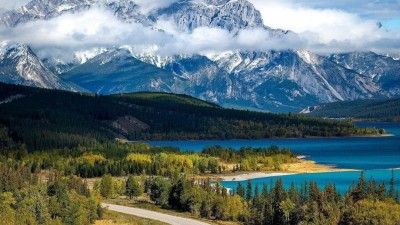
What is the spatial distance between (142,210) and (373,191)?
52.9 m

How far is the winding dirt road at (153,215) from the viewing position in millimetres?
162125

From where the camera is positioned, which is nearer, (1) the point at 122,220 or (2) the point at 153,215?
(1) the point at 122,220

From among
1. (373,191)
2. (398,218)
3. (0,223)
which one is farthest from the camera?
(373,191)

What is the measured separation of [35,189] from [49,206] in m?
15.1

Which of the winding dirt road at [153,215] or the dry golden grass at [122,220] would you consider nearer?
the dry golden grass at [122,220]

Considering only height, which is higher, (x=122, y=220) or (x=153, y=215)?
(x=153, y=215)

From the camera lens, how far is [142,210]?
594ft

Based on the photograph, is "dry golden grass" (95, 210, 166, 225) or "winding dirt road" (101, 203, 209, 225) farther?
"winding dirt road" (101, 203, 209, 225)

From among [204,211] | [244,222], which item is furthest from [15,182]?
[244,222]

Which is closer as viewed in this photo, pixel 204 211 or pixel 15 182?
pixel 204 211

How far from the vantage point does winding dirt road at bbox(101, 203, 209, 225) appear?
16212 centimetres

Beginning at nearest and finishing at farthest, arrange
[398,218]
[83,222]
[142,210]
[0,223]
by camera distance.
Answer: [0,223]
[398,218]
[83,222]
[142,210]

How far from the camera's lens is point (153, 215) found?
173 m

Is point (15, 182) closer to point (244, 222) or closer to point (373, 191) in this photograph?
Result: point (244, 222)
